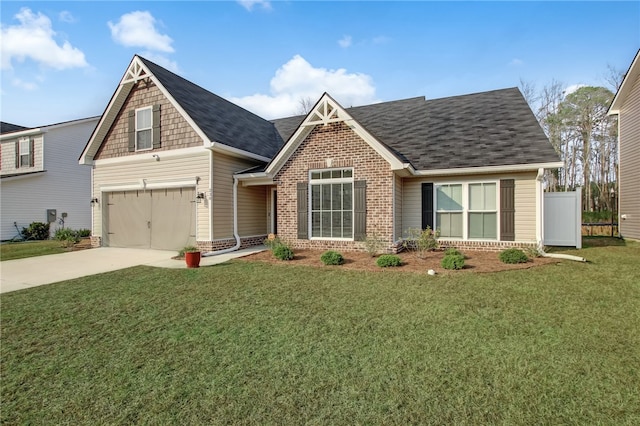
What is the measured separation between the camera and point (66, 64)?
34.7 ft

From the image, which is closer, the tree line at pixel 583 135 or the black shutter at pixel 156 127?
the black shutter at pixel 156 127

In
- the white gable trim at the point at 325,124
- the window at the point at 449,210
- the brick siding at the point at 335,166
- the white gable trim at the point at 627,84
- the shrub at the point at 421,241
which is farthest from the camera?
the white gable trim at the point at 627,84

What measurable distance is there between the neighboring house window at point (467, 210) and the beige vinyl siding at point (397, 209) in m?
1.28

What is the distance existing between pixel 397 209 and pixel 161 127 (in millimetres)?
9690

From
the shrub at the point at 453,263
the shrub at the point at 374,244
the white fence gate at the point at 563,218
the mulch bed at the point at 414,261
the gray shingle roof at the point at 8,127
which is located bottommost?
the mulch bed at the point at 414,261

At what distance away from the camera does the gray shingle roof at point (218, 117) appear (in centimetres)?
1186

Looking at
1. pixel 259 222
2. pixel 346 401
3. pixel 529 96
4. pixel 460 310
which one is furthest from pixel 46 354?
pixel 529 96

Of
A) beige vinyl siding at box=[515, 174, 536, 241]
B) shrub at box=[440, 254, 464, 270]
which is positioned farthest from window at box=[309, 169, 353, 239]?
beige vinyl siding at box=[515, 174, 536, 241]

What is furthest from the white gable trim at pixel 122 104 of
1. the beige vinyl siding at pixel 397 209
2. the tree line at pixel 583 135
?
the tree line at pixel 583 135

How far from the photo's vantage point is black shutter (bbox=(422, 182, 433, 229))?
1081 centimetres

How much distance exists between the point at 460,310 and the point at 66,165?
2398 cm

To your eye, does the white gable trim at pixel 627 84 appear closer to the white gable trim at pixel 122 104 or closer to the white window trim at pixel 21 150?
the white gable trim at pixel 122 104

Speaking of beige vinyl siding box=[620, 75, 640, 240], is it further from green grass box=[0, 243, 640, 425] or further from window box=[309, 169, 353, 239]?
window box=[309, 169, 353, 239]

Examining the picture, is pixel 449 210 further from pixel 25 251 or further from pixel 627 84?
pixel 25 251
